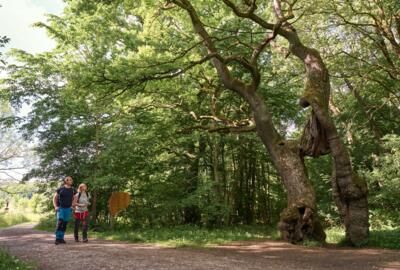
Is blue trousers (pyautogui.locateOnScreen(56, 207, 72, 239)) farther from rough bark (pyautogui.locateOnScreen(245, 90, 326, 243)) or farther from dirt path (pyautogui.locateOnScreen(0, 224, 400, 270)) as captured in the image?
rough bark (pyautogui.locateOnScreen(245, 90, 326, 243))

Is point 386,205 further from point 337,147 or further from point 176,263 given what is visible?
point 176,263

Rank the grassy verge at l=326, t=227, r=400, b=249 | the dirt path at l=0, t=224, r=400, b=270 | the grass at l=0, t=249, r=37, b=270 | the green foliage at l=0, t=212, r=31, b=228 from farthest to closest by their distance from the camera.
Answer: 1. the green foliage at l=0, t=212, r=31, b=228
2. the grassy verge at l=326, t=227, r=400, b=249
3. the dirt path at l=0, t=224, r=400, b=270
4. the grass at l=0, t=249, r=37, b=270

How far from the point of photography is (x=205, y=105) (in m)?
17.7

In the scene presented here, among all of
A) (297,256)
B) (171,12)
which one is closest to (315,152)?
(297,256)

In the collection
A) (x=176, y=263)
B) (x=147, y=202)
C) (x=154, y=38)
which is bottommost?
(x=176, y=263)

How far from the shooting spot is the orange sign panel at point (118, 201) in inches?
655

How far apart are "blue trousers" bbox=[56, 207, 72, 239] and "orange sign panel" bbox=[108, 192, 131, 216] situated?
5.94 meters

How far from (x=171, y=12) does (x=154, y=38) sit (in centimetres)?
138

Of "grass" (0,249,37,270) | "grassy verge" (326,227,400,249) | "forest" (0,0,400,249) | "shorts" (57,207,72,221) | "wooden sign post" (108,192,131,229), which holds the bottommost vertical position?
"grass" (0,249,37,270)

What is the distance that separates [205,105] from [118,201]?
5820 millimetres

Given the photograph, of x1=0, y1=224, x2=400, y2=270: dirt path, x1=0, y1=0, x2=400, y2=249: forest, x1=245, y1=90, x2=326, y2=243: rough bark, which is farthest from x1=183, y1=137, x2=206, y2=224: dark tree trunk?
x1=0, y1=224, x2=400, y2=270: dirt path

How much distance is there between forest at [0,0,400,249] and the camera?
1250 centimetres

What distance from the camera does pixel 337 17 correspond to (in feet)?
45.7

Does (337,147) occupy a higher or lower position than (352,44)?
lower
